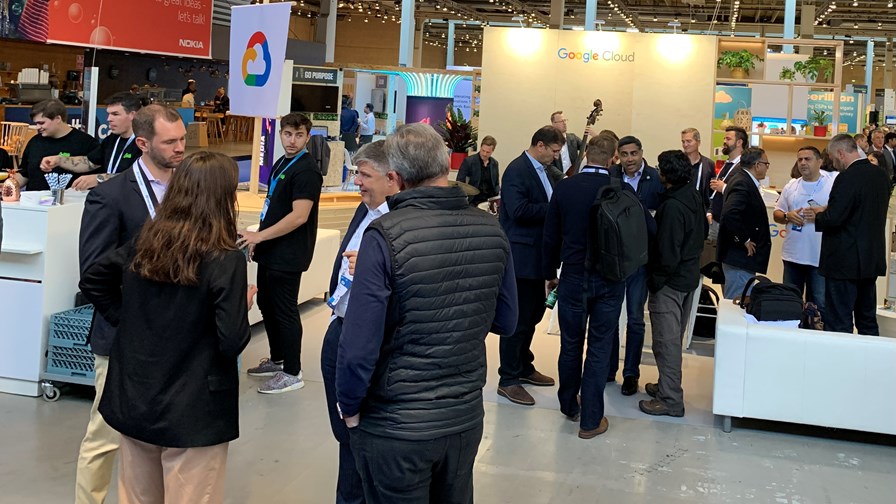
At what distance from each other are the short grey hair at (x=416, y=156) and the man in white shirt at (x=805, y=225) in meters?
4.29

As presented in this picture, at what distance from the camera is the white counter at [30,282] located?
4.66 metres

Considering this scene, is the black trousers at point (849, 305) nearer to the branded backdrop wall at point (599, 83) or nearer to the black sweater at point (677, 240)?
the black sweater at point (677, 240)

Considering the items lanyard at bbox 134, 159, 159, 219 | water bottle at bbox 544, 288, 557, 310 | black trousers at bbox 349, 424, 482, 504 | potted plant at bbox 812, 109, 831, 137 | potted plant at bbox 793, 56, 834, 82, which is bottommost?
black trousers at bbox 349, 424, 482, 504

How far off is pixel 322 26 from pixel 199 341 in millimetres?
26317

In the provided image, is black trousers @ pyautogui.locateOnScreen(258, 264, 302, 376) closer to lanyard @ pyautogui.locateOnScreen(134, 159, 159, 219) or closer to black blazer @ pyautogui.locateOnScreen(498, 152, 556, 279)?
black blazer @ pyautogui.locateOnScreen(498, 152, 556, 279)

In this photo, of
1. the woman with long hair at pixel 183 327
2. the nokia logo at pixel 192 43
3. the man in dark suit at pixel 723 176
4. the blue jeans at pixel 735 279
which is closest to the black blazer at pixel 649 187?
the blue jeans at pixel 735 279

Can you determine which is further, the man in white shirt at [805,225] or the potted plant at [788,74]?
the potted plant at [788,74]

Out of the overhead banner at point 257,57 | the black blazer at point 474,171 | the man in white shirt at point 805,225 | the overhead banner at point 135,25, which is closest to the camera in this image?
the man in white shirt at point 805,225

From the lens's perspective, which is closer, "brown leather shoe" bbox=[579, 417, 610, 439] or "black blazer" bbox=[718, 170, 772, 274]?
"brown leather shoe" bbox=[579, 417, 610, 439]

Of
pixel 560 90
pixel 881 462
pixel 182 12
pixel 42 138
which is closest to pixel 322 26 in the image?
pixel 182 12

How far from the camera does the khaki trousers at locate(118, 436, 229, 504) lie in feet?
8.39

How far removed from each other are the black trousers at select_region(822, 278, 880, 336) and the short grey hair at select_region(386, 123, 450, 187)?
3.98 metres

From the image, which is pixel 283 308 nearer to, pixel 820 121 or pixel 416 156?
pixel 416 156

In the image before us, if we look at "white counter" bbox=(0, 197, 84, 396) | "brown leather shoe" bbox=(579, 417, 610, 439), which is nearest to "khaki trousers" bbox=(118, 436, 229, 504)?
"white counter" bbox=(0, 197, 84, 396)
